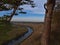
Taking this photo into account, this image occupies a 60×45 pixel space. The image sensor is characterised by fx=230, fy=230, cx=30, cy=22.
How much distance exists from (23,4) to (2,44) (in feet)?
5.55

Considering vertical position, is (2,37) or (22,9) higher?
(22,9)

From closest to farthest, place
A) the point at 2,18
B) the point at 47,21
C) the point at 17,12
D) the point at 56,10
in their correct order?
the point at 47,21, the point at 56,10, the point at 2,18, the point at 17,12

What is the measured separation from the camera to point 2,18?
7.75m

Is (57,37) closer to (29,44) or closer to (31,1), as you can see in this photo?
(29,44)

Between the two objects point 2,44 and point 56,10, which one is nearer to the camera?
point 56,10

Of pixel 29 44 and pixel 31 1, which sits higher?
pixel 31 1

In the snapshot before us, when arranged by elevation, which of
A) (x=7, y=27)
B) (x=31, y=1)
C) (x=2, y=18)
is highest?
(x=31, y=1)

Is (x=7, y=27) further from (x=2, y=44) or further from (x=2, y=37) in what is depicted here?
(x=2, y=44)

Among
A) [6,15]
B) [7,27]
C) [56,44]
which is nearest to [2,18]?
[6,15]

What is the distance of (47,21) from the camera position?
15.2ft

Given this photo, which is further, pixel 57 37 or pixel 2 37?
pixel 2 37

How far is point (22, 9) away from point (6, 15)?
61 cm

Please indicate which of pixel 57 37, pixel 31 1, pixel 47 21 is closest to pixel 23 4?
pixel 31 1

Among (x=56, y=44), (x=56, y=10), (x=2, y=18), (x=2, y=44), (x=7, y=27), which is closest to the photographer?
(x=56, y=44)
